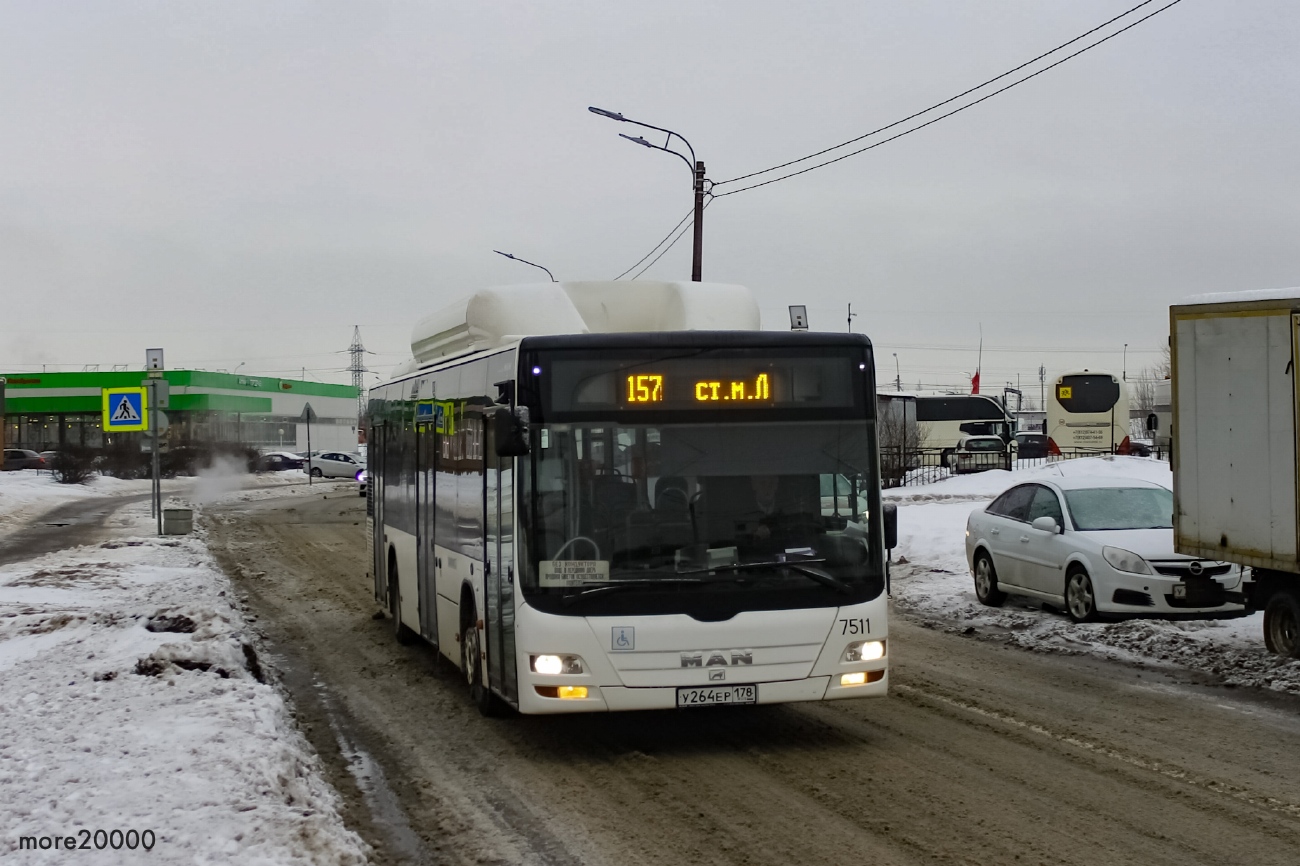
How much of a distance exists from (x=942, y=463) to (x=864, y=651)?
4544 centimetres

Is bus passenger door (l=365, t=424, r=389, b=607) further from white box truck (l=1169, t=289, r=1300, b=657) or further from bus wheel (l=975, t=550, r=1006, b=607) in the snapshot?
white box truck (l=1169, t=289, r=1300, b=657)

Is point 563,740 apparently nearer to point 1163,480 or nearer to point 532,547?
point 532,547

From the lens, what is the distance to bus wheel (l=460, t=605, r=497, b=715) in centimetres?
969

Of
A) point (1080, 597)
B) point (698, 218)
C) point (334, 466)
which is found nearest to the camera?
point (1080, 597)

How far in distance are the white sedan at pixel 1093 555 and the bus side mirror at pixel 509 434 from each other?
7941 mm

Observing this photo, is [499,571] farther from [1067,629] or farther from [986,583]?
[986,583]

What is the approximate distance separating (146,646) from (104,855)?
639 centimetres

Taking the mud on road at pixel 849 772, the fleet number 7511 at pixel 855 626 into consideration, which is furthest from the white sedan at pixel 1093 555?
the fleet number 7511 at pixel 855 626

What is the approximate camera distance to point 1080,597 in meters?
14.3

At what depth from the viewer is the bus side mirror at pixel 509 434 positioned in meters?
8.23

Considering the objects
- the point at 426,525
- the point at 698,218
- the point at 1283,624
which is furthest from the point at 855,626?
the point at 698,218

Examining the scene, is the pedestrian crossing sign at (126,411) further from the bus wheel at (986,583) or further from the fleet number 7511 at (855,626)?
the fleet number 7511 at (855,626)

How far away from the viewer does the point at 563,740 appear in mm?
9023

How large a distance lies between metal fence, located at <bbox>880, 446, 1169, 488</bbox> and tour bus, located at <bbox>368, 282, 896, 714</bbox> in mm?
34043
